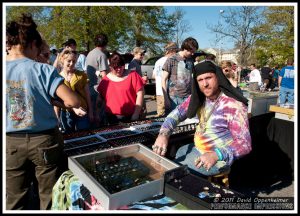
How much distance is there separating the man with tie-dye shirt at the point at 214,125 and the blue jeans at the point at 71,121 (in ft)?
4.15

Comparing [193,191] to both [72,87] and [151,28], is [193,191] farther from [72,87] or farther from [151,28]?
[151,28]

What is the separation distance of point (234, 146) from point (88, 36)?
11.4 meters

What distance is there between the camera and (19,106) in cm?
173

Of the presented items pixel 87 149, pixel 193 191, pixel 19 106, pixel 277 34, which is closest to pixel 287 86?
pixel 87 149

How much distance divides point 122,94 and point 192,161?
1.29 m

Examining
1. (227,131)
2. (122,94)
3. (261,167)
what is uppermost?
(122,94)

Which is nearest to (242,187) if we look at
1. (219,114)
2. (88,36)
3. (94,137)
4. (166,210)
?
(219,114)

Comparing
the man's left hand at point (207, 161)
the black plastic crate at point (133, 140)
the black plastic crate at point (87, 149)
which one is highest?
the man's left hand at point (207, 161)

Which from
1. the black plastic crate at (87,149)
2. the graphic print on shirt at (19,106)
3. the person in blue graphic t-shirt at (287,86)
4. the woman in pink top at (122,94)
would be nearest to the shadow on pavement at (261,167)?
the woman in pink top at (122,94)

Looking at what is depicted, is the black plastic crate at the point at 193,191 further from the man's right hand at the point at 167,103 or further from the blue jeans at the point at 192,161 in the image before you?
the man's right hand at the point at 167,103

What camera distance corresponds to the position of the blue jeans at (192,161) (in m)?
1.93

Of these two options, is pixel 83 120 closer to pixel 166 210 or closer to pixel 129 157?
pixel 129 157

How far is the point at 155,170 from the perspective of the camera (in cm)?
154

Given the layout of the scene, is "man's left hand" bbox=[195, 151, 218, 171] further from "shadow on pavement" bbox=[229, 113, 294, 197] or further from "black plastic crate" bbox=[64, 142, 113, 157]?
"shadow on pavement" bbox=[229, 113, 294, 197]
